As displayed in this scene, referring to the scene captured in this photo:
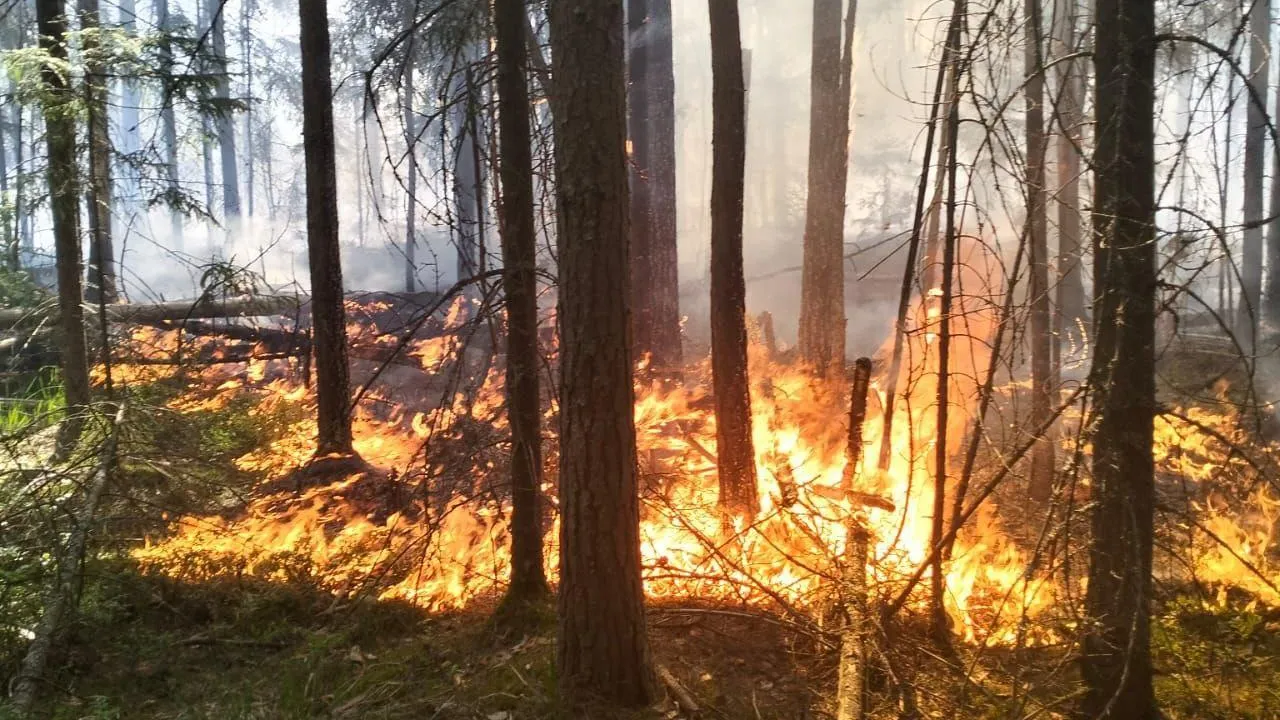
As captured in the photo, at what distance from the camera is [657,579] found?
6.07 meters

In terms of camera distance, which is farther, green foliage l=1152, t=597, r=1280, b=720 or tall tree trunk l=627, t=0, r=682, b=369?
tall tree trunk l=627, t=0, r=682, b=369

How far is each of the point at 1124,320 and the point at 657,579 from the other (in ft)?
12.2

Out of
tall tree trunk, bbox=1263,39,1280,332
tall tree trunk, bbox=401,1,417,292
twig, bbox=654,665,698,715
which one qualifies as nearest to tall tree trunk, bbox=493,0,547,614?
tall tree trunk, bbox=401,1,417,292

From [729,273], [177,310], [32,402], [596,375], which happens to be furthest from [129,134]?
[596,375]

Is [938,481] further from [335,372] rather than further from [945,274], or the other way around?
[335,372]

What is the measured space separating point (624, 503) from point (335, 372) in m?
6.52

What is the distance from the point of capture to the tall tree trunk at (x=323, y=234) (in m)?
9.15

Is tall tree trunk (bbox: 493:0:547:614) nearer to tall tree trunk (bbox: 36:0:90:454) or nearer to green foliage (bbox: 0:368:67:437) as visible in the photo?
tall tree trunk (bbox: 36:0:90:454)

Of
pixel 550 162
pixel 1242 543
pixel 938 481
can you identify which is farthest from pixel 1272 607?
pixel 550 162

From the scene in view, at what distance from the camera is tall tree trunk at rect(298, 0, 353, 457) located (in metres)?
9.15

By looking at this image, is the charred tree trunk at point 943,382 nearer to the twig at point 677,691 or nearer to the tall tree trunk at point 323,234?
the twig at point 677,691

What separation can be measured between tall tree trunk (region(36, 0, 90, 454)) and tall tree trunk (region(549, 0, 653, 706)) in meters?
5.63

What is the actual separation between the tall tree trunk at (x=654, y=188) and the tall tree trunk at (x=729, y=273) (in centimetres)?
570

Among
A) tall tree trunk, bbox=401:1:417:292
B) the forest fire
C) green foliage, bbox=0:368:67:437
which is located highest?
tall tree trunk, bbox=401:1:417:292
